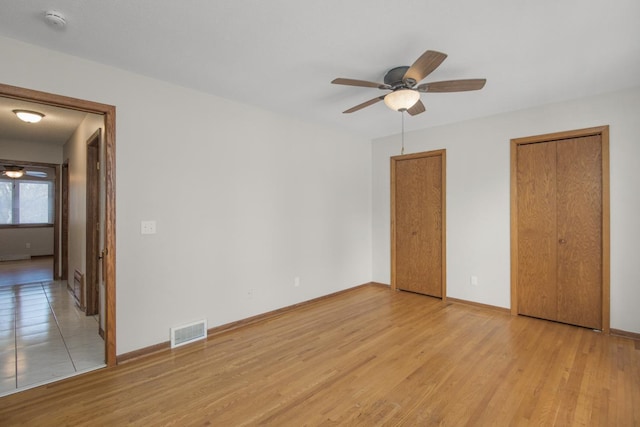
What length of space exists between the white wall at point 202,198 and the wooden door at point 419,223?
109 cm

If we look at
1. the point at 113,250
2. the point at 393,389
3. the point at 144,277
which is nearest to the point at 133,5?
the point at 113,250

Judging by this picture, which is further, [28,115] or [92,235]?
[92,235]

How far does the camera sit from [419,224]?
475 centimetres

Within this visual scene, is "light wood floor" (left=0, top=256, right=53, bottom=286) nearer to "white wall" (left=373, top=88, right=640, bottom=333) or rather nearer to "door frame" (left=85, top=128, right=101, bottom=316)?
"door frame" (left=85, top=128, right=101, bottom=316)

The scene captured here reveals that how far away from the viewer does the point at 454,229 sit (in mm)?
4355

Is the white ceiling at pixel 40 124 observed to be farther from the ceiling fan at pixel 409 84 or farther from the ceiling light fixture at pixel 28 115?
the ceiling fan at pixel 409 84

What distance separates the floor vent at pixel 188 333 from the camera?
2928mm

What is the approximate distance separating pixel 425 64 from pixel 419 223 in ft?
9.84

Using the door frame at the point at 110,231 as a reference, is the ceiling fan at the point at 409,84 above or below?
above

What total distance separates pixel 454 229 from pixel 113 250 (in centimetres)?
405

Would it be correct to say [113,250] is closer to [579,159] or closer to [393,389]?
[393,389]

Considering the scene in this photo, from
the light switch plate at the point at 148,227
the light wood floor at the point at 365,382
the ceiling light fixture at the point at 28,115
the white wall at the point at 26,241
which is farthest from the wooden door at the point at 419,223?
the white wall at the point at 26,241

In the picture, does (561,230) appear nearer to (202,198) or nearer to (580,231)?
(580,231)

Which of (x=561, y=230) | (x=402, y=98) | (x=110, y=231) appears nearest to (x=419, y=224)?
(x=561, y=230)
